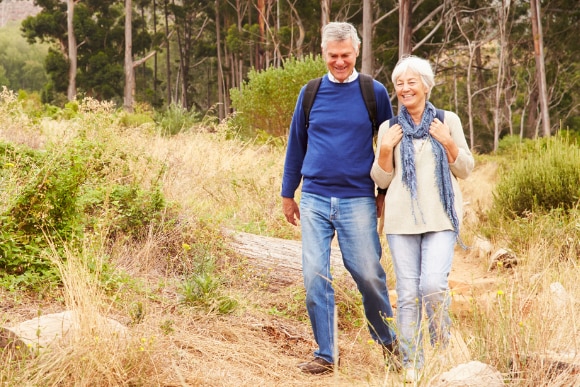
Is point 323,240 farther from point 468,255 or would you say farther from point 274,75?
point 274,75

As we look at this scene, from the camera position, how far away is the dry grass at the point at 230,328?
3.26 meters

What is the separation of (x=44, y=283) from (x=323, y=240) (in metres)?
1.85

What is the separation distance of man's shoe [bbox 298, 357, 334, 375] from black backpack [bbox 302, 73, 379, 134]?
50.9 inches

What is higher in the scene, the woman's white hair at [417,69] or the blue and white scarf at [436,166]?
the woman's white hair at [417,69]

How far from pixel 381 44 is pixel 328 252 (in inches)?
964

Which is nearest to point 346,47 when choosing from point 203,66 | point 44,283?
point 44,283

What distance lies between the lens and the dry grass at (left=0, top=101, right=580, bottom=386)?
3.26 metres

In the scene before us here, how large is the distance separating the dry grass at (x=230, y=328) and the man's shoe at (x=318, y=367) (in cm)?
6

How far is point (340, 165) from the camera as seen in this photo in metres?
3.95

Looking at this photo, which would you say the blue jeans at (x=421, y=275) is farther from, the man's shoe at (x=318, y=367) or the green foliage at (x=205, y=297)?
the green foliage at (x=205, y=297)

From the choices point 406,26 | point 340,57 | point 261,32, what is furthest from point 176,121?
point 261,32

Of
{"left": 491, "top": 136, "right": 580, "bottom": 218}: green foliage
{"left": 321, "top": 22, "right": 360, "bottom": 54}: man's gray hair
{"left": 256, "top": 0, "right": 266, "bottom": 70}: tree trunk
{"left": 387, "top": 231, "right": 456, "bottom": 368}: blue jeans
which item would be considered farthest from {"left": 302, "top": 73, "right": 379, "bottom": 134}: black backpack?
{"left": 256, "top": 0, "right": 266, "bottom": 70}: tree trunk

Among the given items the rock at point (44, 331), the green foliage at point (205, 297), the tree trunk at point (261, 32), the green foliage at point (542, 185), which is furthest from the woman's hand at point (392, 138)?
the tree trunk at point (261, 32)

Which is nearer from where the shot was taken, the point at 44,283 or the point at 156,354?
the point at 156,354
